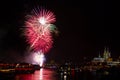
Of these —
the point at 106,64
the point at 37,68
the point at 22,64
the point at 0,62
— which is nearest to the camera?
the point at 0,62

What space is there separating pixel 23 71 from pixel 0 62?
11.3m

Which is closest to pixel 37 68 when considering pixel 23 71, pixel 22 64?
pixel 22 64

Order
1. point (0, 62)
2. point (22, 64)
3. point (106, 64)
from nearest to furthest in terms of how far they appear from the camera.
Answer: point (0, 62)
point (22, 64)
point (106, 64)

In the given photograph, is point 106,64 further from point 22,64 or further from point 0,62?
point 0,62

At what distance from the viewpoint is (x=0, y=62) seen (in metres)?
128

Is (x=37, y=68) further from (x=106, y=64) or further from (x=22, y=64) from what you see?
(x=106, y=64)

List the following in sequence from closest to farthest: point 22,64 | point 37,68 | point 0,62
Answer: point 0,62, point 22,64, point 37,68

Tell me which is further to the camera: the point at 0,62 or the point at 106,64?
the point at 106,64

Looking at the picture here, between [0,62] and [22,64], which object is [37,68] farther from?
[0,62]

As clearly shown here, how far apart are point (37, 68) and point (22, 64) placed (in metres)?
27.1

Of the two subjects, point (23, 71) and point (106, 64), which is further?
point (106, 64)

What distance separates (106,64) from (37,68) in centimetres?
5055

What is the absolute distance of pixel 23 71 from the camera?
422 ft

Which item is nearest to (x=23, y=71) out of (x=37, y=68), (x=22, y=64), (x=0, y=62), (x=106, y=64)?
(x=0, y=62)
